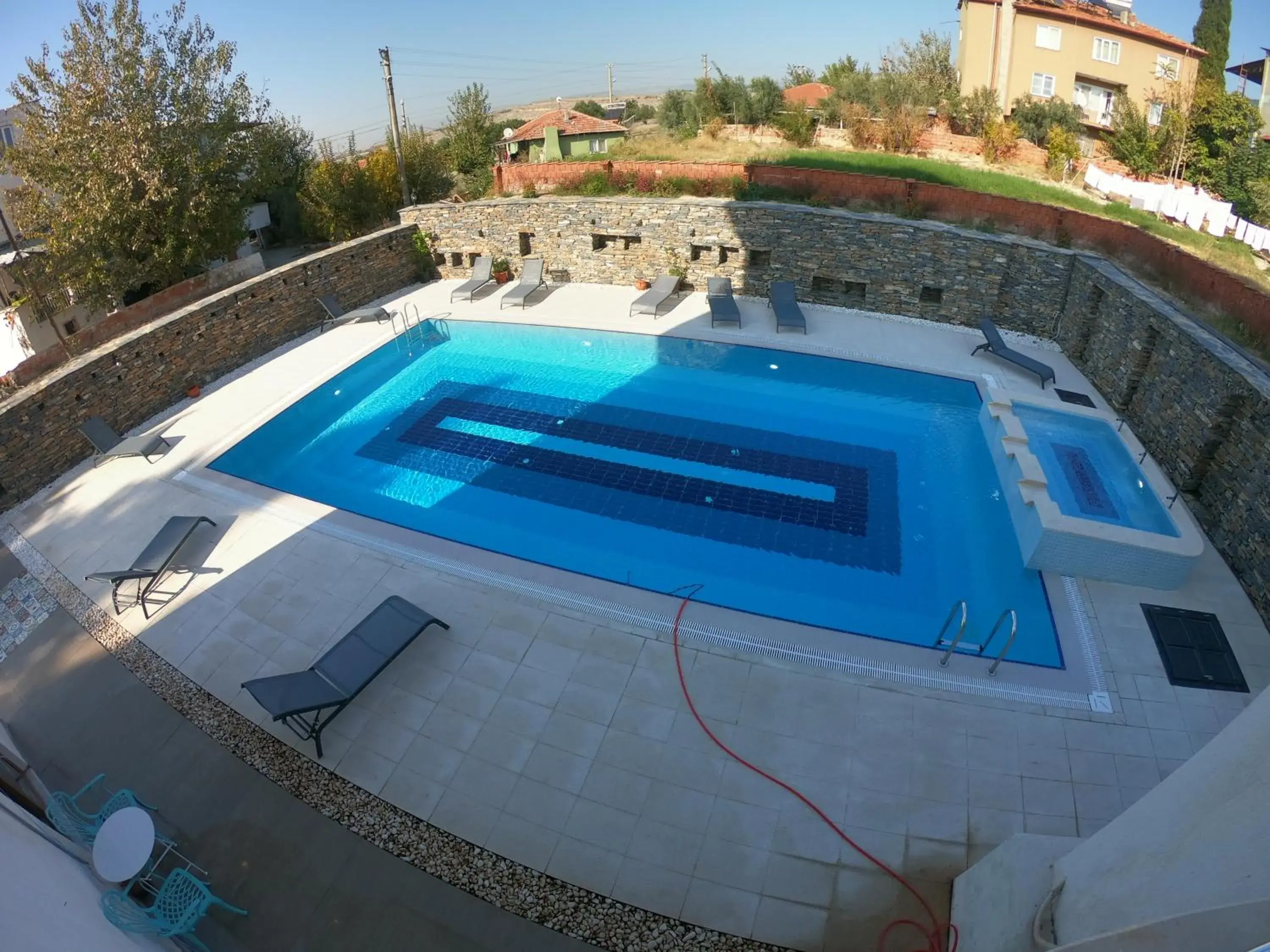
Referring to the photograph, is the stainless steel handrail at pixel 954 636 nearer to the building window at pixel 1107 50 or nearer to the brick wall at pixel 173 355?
the brick wall at pixel 173 355

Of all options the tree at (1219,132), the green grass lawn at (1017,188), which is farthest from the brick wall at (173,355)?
A: the tree at (1219,132)

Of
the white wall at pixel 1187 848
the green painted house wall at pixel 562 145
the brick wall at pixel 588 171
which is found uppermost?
the green painted house wall at pixel 562 145

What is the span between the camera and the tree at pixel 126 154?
14.3 m

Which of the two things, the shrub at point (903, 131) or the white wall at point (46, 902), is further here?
the shrub at point (903, 131)

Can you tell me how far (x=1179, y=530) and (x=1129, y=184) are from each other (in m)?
15.8

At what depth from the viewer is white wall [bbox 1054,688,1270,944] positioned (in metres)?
2.69

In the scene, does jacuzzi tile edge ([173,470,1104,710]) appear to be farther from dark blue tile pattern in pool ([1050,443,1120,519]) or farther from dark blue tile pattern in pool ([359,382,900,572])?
dark blue tile pattern in pool ([359,382,900,572])

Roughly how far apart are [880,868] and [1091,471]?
768 cm

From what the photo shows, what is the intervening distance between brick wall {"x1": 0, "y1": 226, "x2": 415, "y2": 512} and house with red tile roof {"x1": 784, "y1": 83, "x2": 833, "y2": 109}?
56.0 ft

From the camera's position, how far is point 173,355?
13.8 m

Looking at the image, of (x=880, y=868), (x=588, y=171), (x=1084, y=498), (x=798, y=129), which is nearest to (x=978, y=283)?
(x=1084, y=498)

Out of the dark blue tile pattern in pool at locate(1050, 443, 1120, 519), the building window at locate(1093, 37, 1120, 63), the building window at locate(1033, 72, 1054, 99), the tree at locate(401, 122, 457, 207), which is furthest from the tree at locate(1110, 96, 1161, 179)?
the tree at locate(401, 122, 457, 207)

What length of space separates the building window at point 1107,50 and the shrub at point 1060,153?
1215cm

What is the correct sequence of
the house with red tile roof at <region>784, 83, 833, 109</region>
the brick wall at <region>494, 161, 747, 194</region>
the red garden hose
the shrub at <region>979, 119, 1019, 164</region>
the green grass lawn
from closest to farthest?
the red garden hose < the green grass lawn < the brick wall at <region>494, 161, 747, 194</region> < the shrub at <region>979, 119, 1019, 164</region> < the house with red tile roof at <region>784, 83, 833, 109</region>
